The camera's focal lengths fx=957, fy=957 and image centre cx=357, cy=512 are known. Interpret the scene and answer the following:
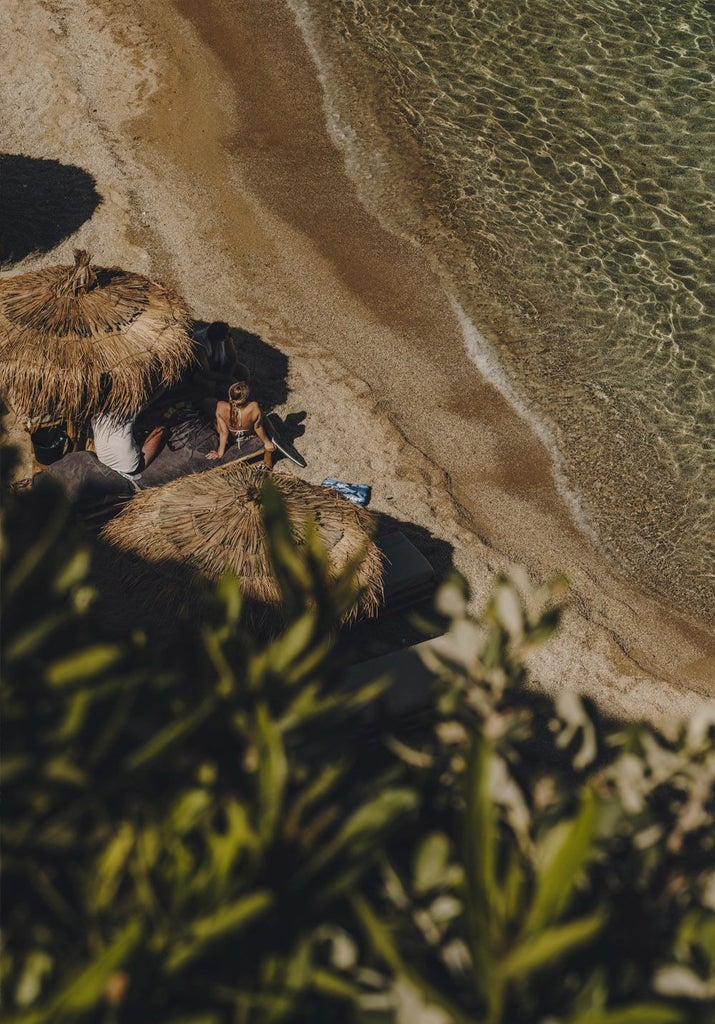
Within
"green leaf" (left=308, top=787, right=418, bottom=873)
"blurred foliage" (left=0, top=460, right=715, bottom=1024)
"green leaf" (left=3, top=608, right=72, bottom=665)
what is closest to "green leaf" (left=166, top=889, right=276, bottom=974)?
"blurred foliage" (left=0, top=460, right=715, bottom=1024)

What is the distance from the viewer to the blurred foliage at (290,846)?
3.24 metres

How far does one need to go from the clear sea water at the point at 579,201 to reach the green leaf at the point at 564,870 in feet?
27.7

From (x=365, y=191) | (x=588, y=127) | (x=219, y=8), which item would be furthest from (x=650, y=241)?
(x=219, y=8)

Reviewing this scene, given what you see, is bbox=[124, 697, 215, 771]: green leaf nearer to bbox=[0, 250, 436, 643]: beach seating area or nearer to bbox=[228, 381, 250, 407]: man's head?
Result: bbox=[0, 250, 436, 643]: beach seating area

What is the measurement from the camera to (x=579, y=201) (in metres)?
15.8

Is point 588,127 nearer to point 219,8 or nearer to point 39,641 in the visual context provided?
point 219,8

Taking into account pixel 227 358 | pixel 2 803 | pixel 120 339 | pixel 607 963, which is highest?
pixel 2 803

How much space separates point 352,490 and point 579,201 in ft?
26.3

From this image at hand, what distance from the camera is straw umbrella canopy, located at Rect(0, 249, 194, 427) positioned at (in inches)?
364

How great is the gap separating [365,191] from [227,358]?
19.8 ft

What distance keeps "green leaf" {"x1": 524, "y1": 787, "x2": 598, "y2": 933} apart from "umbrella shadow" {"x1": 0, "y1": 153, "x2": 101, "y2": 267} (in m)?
12.0

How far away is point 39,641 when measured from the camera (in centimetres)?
343

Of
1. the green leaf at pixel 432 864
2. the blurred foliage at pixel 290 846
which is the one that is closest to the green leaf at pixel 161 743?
the blurred foliage at pixel 290 846

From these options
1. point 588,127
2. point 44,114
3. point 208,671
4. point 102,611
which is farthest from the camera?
point 588,127
